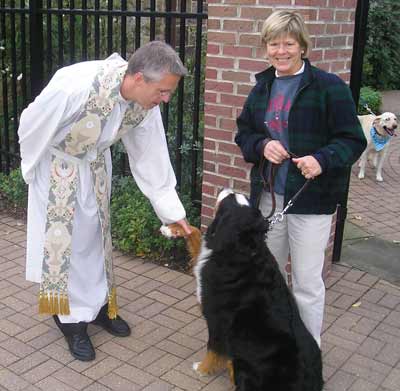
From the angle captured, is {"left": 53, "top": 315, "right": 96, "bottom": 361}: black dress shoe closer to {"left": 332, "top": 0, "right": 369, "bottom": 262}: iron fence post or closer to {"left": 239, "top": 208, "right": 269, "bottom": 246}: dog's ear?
{"left": 239, "top": 208, "right": 269, "bottom": 246}: dog's ear

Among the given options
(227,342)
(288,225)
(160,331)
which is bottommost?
(160,331)

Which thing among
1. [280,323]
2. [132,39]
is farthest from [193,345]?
[132,39]

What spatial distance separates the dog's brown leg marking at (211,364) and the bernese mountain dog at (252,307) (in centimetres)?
36

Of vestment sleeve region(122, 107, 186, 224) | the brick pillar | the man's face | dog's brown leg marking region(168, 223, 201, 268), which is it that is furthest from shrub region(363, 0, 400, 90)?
the man's face

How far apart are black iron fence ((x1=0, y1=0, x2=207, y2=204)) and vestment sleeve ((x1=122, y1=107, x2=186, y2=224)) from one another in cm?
138

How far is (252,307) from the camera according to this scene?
289 cm

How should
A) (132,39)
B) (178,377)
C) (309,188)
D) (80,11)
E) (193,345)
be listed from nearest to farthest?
(309,188) → (178,377) → (193,345) → (80,11) → (132,39)

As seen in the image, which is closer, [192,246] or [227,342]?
[227,342]

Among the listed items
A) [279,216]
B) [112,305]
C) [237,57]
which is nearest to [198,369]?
[112,305]

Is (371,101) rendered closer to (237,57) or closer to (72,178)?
(237,57)

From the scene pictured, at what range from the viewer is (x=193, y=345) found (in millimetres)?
3787

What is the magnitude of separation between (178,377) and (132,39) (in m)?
4.25

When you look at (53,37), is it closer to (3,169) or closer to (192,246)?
(3,169)

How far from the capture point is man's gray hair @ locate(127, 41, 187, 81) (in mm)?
3018
